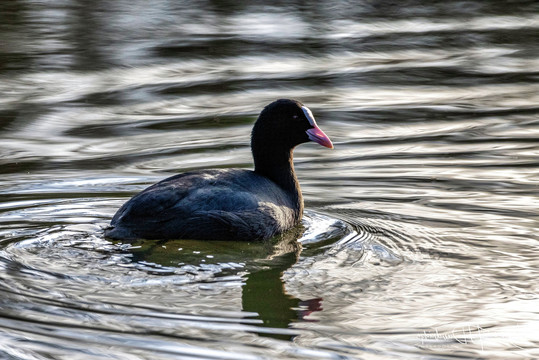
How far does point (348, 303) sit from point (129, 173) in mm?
3127

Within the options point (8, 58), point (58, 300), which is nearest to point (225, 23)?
point (8, 58)

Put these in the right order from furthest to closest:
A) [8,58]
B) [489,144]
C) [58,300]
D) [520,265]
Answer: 1. [8,58]
2. [489,144]
3. [520,265]
4. [58,300]

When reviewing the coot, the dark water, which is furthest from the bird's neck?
the dark water

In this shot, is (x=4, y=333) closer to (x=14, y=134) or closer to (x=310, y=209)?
(x=310, y=209)

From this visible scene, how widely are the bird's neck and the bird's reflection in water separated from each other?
0.34 metres

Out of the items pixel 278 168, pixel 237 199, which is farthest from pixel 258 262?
pixel 278 168

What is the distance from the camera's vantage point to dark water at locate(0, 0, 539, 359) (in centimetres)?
418

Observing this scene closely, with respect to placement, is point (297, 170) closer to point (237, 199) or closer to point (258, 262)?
point (237, 199)

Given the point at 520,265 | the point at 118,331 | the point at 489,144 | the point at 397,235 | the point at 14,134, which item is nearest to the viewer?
the point at 118,331

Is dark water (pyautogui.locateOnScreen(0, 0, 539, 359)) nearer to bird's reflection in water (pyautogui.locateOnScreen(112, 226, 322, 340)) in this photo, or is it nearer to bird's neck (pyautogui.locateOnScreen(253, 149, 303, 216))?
bird's reflection in water (pyautogui.locateOnScreen(112, 226, 322, 340))

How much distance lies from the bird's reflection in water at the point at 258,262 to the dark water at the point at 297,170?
2 centimetres

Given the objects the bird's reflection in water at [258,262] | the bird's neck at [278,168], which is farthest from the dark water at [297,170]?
the bird's neck at [278,168]

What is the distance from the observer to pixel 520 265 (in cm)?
498

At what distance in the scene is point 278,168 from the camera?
244 inches
